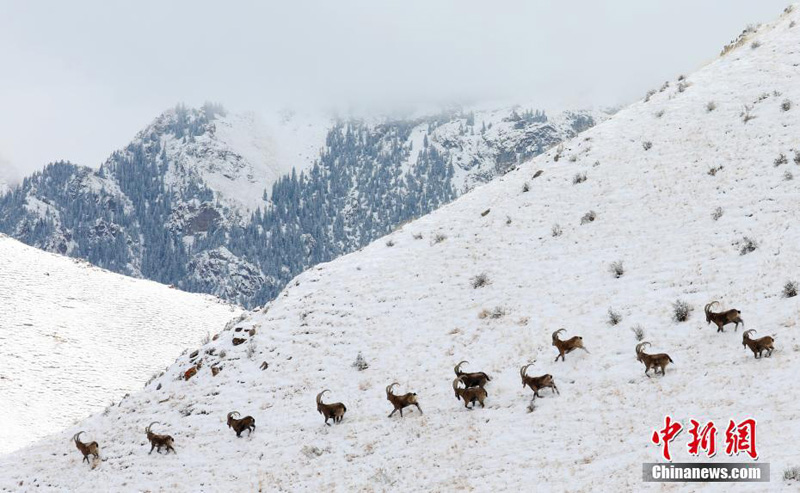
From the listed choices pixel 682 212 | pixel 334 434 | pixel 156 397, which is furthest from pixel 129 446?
pixel 682 212

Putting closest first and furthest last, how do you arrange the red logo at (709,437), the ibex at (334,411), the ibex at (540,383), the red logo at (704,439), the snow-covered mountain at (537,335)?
1. the red logo at (709,437)
2. the red logo at (704,439)
3. the snow-covered mountain at (537,335)
4. the ibex at (540,383)
5. the ibex at (334,411)

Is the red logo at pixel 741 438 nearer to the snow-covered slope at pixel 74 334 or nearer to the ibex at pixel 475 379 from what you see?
the ibex at pixel 475 379

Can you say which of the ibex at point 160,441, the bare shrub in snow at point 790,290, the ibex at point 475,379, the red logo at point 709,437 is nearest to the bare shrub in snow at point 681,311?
the bare shrub in snow at point 790,290

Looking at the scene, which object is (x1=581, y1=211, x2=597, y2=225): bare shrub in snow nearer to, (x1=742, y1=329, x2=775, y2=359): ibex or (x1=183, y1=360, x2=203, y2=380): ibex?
(x1=742, y1=329, x2=775, y2=359): ibex

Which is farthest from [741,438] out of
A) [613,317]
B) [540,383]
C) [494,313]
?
[494,313]

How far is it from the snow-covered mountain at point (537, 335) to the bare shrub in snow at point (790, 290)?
0.76 ft

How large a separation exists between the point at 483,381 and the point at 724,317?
605 centimetres

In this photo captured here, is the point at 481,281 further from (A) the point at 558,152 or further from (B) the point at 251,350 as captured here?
(A) the point at 558,152

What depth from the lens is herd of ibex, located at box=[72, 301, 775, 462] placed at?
14.4 metres

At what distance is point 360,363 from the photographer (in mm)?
20062

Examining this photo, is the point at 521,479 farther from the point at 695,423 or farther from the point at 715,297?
the point at 715,297

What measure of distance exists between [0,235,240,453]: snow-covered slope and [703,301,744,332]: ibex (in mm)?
29039

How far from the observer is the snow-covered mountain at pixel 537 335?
1355cm

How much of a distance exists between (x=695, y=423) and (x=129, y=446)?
17.0m
